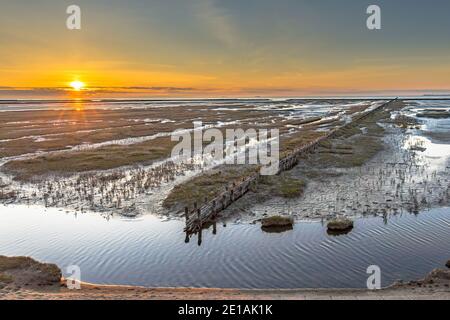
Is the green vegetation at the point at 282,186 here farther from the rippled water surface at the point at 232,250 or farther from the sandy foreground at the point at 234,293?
the sandy foreground at the point at 234,293

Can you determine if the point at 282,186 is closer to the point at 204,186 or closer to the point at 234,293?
the point at 204,186

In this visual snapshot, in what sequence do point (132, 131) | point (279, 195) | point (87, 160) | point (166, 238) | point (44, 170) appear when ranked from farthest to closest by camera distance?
point (132, 131) → point (87, 160) → point (44, 170) → point (279, 195) → point (166, 238)

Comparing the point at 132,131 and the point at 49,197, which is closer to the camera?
the point at 49,197

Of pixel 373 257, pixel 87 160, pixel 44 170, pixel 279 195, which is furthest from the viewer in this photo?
pixel 87 160

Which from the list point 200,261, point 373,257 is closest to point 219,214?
point 200,261

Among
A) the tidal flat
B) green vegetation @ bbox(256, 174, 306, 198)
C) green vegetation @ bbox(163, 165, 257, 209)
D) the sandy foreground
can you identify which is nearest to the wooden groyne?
the tidal flat

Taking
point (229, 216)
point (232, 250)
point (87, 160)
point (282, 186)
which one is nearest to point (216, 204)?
point (229, 216)
